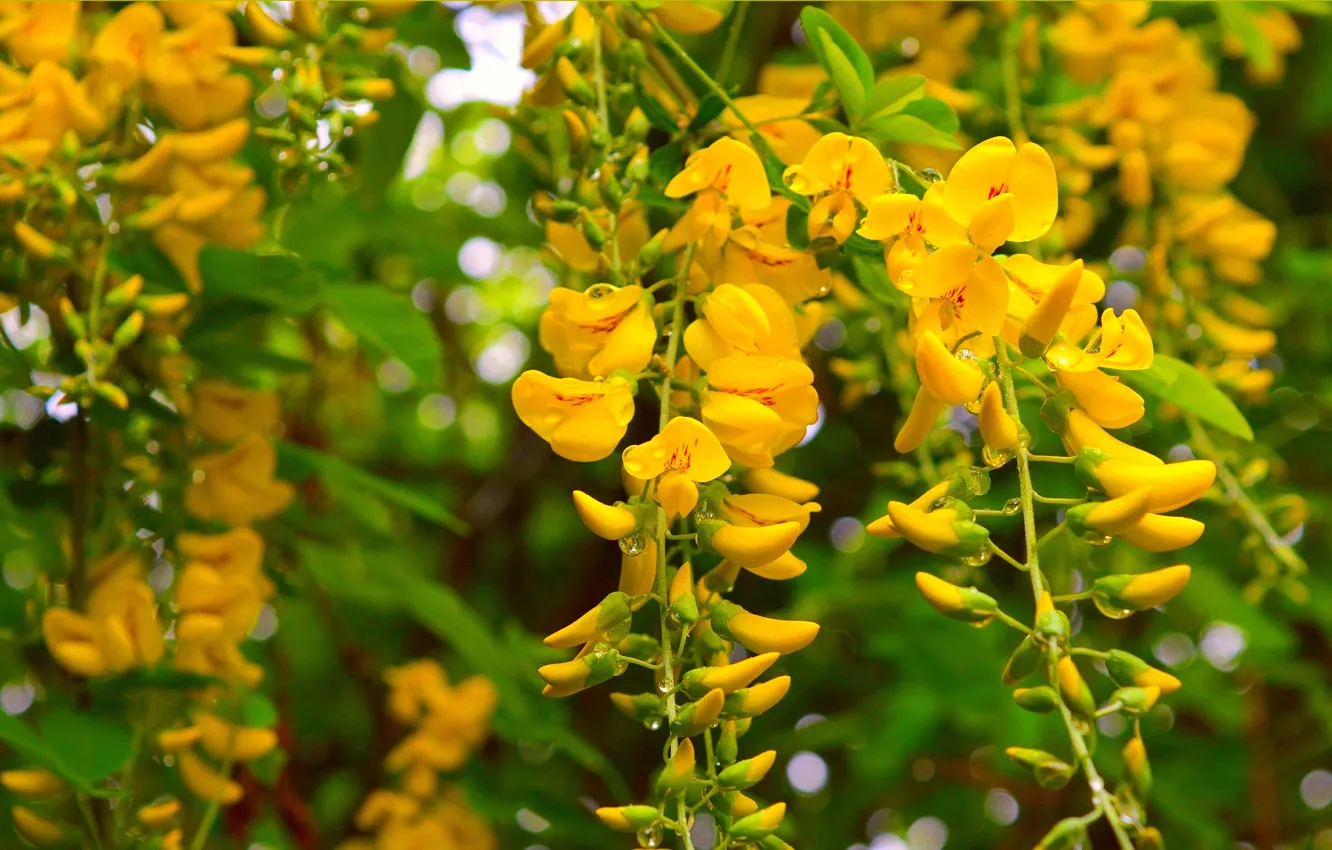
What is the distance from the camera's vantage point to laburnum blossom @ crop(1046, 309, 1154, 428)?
66cm

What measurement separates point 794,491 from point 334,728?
4.73 feet

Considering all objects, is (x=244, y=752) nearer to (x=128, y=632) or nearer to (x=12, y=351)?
(x=128, y=632)

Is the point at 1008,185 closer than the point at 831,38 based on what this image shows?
Yes

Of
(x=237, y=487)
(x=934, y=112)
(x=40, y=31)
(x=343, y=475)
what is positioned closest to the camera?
(x=934, y=112)

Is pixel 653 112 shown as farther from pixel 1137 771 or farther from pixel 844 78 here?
pixel 1137 771

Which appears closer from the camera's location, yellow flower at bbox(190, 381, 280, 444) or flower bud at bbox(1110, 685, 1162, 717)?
flower bud at bbox(1110, 685, 1162, 717)

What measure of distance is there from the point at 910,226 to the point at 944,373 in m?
0.11

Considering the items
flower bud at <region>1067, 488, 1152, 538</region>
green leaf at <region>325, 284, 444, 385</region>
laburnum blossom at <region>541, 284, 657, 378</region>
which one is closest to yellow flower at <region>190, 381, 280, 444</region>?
green leaf at <region>325, 284, 444, 385</region>

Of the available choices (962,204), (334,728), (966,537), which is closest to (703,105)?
(962,204)

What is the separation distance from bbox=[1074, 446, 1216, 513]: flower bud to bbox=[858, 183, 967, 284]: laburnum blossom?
0.49 ft

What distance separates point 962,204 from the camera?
0.68 m

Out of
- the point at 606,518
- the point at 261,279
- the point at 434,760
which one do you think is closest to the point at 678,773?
the point at 606,518

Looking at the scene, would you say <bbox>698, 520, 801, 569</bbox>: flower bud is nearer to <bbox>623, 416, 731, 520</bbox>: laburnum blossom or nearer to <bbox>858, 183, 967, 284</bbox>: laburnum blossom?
<bbox>623, 416, 731, 520</bbox>: laburnum blossom

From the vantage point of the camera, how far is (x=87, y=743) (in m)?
0.94
